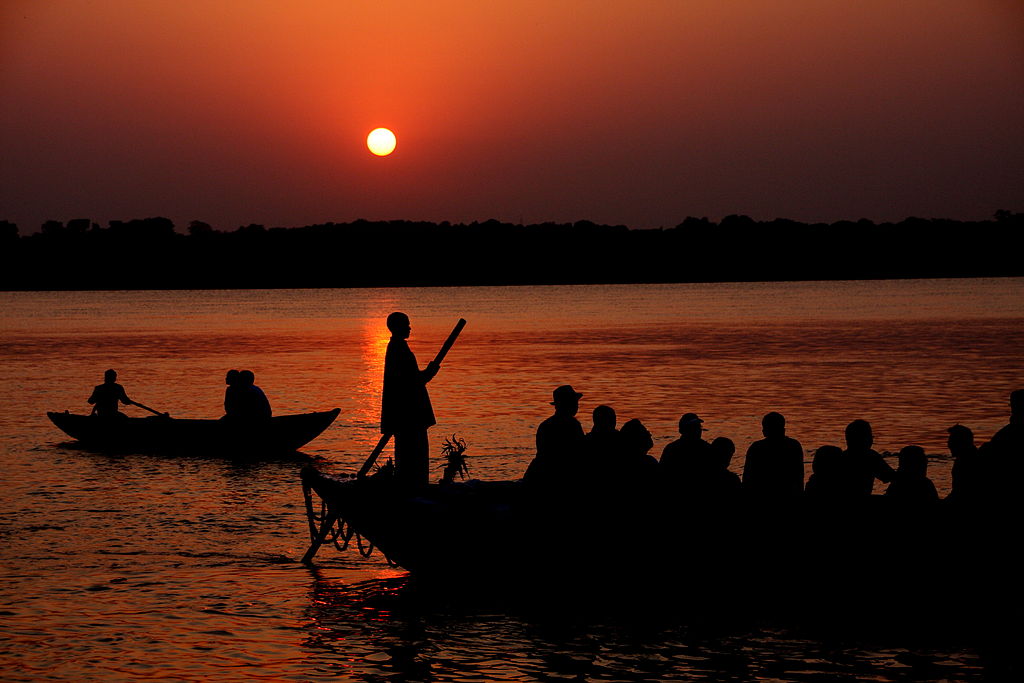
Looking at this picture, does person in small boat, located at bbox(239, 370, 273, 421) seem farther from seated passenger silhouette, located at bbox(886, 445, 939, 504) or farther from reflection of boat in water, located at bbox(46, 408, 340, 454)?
seated passenger silhouette, located at bbox(886, 445, 939, 504)

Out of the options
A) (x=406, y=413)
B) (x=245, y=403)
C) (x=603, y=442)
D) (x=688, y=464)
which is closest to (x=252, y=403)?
(x=245, y=403)

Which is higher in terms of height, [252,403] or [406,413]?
[406,413]

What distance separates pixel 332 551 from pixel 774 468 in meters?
6.30

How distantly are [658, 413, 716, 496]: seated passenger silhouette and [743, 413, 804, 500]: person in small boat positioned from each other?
1.44 ft

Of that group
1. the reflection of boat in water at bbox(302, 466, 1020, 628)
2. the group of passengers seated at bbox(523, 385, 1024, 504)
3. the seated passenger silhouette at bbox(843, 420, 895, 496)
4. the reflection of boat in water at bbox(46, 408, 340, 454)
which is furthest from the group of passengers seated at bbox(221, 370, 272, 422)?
the seated passenger silhouette at bbox(843, 420, 895, 496)

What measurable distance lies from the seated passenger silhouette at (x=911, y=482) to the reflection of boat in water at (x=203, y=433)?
53.5 feet

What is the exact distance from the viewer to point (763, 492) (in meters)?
13.9

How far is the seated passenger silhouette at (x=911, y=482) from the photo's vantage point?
1320cm

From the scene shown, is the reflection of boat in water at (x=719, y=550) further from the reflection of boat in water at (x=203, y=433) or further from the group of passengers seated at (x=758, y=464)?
the reflection of boat in water at (x=203, y=433)

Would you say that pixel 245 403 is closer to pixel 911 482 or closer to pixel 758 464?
pixel 758 464

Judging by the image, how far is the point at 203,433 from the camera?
27.2 m

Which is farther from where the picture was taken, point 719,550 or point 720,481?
point 719,550

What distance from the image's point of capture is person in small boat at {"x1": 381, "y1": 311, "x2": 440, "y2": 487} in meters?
15.8

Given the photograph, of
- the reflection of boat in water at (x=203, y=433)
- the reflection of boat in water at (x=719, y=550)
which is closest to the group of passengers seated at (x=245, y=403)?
the reflection of boat in water at (x=203, y=433)
